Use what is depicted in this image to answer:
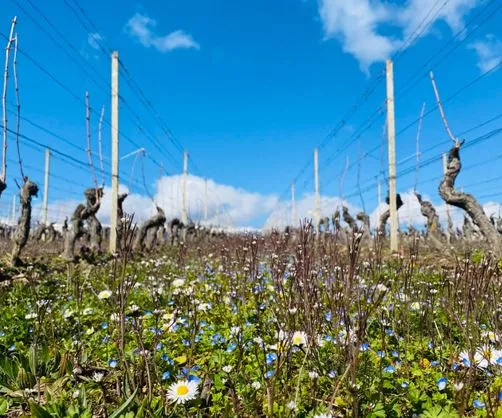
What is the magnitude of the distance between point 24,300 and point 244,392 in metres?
3.66

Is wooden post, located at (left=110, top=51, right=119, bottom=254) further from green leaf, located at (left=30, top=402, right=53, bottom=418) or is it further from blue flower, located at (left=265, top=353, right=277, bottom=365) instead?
green leaf, located at (left=30, top=402, right=53, bottom=418)

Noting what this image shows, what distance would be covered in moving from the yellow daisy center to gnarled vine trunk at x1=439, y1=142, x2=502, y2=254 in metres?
9.15

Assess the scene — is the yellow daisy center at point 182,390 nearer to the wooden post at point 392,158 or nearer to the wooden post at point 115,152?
the wooden post at point 115,152

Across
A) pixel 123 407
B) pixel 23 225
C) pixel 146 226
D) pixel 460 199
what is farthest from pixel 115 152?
pixel 123 407

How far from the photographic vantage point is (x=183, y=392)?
179 centimetres

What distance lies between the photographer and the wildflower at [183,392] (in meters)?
1.72

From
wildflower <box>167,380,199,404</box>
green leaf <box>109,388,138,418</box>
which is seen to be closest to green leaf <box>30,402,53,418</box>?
green leaf <box>109,388,138,418</box>

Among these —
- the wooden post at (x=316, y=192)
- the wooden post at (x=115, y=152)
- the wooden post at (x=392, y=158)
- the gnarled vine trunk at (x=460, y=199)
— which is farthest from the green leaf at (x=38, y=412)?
the wooden post at (x=316, y=192)

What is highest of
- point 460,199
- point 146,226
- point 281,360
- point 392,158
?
point 392,158

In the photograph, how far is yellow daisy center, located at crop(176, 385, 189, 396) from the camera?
178 centimetres

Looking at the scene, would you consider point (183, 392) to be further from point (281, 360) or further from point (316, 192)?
point (316, 192)

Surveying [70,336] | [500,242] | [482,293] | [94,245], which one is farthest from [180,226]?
[482,293]

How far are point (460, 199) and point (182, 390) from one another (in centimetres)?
990

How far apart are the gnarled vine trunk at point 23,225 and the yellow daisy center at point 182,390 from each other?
880cm
